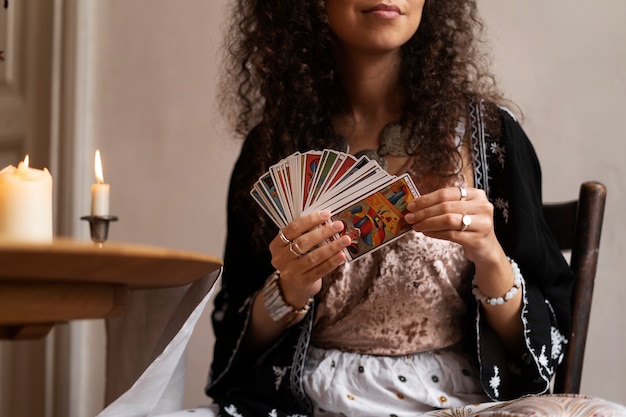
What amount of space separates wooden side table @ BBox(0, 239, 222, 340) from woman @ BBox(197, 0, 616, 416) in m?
0.55

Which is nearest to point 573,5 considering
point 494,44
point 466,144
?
point 494,44

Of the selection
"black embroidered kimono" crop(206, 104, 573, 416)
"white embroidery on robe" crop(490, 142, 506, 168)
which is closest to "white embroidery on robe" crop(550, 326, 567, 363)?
"black embroidered kimono" crop(206, 104, 573, 416)

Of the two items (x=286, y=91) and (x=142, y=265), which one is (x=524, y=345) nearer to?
(x=286, y=91)

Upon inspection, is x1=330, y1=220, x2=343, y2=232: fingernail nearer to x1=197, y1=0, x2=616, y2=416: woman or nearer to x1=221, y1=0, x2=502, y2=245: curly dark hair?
x1=197, y1=0, x2=616, y2=416: woman

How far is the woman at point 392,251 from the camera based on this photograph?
1.42 m

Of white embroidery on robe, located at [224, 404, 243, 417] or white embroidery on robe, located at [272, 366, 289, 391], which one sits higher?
white embroidery on robe, located at [272, 366, 289, 391]

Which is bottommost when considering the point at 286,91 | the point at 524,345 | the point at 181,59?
the point at 524,345

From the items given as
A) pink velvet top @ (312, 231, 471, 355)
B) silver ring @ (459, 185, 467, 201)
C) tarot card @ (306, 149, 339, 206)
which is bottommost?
pink velvet top @ (312, 231, 471, 355)

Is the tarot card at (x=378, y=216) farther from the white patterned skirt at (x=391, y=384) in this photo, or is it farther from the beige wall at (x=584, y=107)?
the beige wall at (x=584, y=107)

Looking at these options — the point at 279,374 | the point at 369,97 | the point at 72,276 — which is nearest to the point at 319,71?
the point at 369,97

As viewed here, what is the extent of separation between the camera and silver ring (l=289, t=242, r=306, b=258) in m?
1.35

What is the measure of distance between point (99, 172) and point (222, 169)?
1332mm

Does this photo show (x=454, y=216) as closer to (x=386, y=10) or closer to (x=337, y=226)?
(x=337, y=226)

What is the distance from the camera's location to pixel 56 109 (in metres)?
2.53
